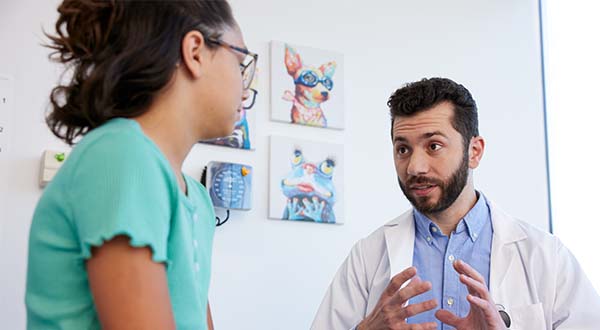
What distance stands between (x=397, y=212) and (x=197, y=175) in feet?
→ 2.36

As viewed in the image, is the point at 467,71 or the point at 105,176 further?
the point at 467,71

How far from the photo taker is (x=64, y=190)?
2.54 ft

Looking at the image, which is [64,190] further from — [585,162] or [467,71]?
[585,162]

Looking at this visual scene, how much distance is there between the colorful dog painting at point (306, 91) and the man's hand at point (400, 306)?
75cm

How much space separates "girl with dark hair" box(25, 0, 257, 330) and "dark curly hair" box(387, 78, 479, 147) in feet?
3.26

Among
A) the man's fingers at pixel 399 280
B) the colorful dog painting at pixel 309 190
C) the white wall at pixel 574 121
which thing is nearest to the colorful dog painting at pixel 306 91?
the colorful dog painting at pixel 309 190

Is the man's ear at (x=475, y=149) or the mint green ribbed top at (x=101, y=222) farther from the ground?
the man's ear at (x=475, y=149)

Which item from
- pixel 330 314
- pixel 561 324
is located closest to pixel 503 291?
pixel 561 324

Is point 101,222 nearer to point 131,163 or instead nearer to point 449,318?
point 131,163

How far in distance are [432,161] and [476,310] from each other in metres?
0.46

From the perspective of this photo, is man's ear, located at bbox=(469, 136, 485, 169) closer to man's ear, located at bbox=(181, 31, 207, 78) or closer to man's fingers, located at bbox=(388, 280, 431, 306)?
man's fingers, located at bbox=(388, 280, 431, 306)

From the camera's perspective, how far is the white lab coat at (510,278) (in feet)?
5.70

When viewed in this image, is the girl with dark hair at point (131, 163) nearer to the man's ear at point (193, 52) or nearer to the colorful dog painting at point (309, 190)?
the man's ear at point (193, 52)

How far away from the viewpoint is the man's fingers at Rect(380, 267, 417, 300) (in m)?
1.55
